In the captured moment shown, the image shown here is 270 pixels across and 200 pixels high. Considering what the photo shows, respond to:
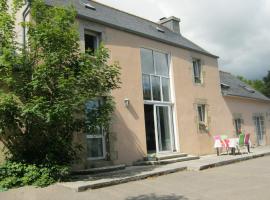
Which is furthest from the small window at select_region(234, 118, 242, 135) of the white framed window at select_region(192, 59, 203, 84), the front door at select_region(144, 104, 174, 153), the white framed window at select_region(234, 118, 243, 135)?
the front door at select_region(144, 104, 174, 153)

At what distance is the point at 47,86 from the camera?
9125mm

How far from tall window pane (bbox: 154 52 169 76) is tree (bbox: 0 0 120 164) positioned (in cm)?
568

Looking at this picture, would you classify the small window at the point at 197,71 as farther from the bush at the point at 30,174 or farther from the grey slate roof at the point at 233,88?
the bush at the point at 30,174

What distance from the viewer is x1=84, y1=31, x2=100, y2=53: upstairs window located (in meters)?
12.9

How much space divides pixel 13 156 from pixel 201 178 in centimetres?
545

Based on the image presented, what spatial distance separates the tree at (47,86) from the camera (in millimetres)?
8812

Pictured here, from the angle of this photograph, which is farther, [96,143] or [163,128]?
[163,128]

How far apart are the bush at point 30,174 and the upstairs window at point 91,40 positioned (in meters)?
5.45

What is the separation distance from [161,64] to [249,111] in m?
9.52

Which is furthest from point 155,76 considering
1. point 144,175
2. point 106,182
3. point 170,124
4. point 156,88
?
point 106,182

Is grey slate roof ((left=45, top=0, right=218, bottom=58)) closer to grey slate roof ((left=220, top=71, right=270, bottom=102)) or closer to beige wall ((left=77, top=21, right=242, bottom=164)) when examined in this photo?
beige wall ((left=77, top=21, right=242, bottom=164))

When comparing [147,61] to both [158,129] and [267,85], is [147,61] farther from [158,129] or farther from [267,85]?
[267,85]

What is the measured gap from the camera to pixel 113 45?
525 inches

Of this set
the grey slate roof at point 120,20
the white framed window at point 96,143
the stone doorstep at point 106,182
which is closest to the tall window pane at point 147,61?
the grey slate roof at point 120,20
